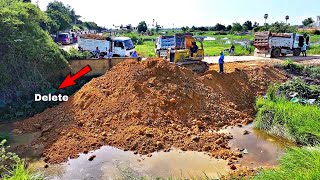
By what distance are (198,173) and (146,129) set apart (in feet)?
8.98

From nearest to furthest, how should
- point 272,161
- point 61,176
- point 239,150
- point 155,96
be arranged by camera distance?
point 61,176 < point 272,161 < point 239,150 < point 155,96

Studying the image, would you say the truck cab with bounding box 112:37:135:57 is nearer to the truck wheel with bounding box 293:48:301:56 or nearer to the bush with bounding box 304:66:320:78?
the bush with bounding box 304:66:320:78

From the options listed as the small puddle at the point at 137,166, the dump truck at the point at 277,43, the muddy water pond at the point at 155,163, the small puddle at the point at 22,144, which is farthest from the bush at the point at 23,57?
the dump truck at the point at 277,43

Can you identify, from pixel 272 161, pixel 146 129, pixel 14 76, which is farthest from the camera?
pixel 14 76

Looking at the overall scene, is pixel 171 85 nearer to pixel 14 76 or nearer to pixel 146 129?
pixel 146 129

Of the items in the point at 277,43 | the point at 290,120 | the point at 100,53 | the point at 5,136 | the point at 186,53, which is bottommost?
the point at 5,136

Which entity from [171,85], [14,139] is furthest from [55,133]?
[171,85]

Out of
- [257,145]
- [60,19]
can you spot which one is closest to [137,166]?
[257,145]

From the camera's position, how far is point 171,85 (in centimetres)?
1288

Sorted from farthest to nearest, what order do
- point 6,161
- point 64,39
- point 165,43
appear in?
point 64,39 → point 165,43 → point 6,161

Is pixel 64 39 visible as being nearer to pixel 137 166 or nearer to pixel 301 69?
pixel 301 69

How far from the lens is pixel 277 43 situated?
74.9ft

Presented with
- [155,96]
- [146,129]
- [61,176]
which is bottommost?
[61,176]

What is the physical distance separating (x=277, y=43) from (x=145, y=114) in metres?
14.8
